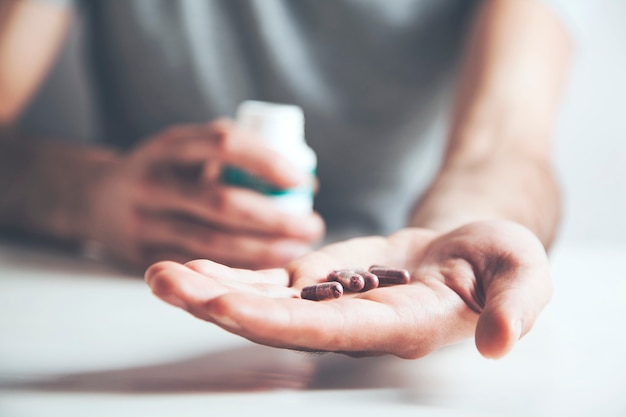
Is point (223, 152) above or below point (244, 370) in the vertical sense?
→ above

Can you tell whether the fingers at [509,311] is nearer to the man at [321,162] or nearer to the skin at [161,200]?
the man at [321,162]

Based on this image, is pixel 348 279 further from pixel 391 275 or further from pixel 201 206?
pixel 201 206

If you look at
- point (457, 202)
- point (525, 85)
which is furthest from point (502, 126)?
point (457, 202)

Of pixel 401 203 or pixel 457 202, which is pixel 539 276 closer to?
pixel 457 202

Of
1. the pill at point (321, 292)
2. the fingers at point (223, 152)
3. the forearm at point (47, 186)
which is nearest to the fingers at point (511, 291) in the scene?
the pill at point (321, 292)

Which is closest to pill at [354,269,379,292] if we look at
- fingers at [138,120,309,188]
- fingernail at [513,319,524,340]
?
fingernail at [513,319,524,340]

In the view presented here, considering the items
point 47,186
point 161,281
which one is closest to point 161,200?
point 47,186
